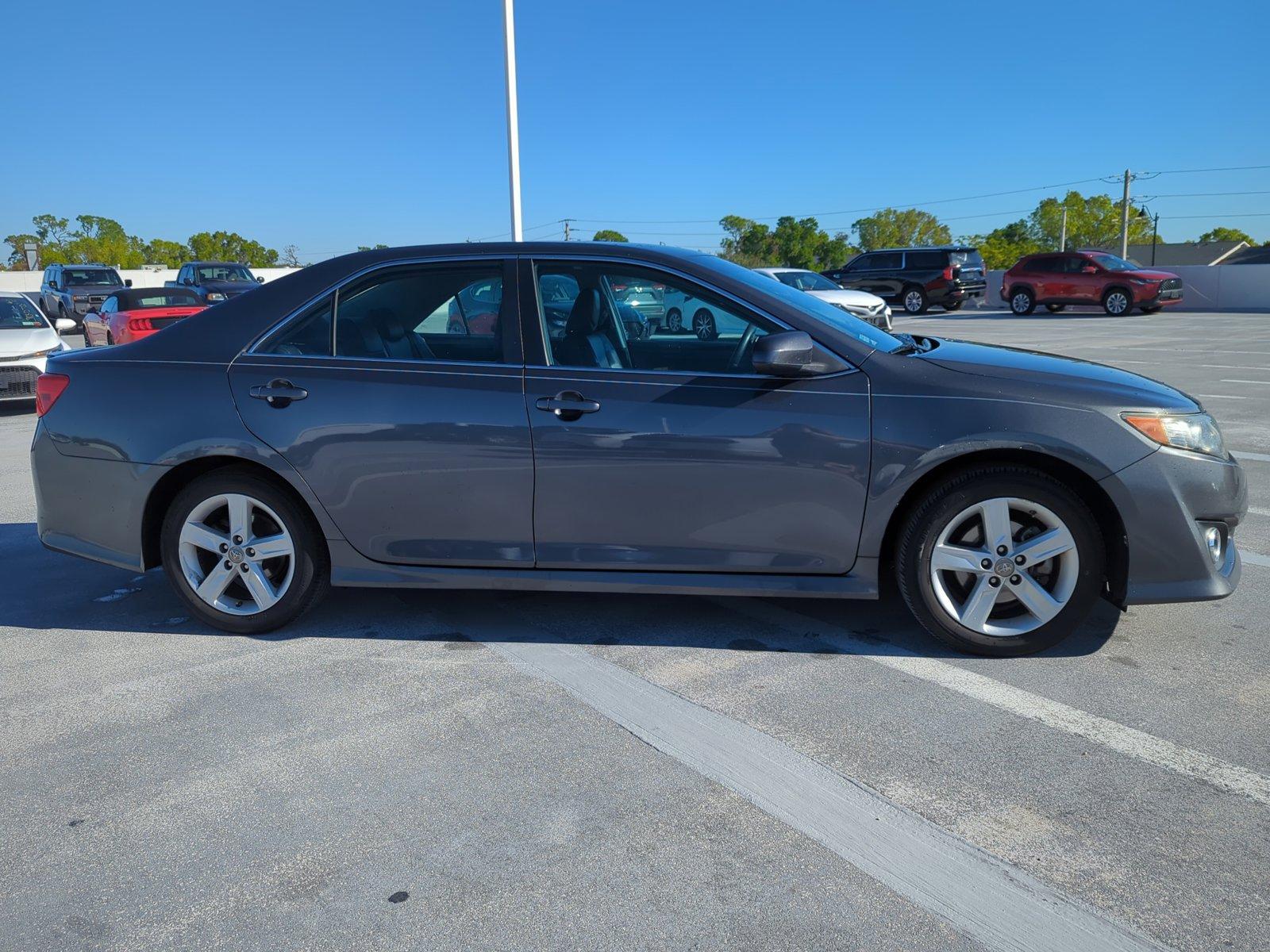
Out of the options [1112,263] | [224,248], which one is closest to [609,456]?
[1112,263]

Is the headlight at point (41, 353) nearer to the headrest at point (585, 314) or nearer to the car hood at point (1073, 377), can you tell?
the headrest at point (585, 314)

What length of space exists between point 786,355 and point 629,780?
1626 millimetres

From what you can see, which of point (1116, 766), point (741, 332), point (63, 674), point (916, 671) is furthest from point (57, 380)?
point (1116, 766)

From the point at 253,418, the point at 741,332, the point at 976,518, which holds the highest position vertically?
the point at 741,332

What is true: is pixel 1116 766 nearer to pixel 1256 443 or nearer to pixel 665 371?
pixel 665 371

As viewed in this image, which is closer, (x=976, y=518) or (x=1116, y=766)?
(x=1116, y=766)

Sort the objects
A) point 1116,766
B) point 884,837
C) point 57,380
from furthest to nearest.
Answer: point 57,380 → point 1116,766 → point 884,837

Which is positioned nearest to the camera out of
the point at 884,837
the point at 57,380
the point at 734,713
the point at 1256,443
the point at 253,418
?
the point at 884,837

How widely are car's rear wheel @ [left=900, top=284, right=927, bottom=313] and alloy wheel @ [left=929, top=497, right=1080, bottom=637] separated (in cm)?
2848

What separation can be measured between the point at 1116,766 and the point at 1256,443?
6.54 metres

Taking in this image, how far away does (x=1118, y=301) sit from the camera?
28031 millimetres

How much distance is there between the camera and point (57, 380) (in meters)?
4.49

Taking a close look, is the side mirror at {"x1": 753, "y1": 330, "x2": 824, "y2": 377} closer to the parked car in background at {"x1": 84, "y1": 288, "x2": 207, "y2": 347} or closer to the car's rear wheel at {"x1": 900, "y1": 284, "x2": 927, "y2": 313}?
the parked car in background at {"x1": 84, "y1": 288, "x2": 207, "y2": 347}

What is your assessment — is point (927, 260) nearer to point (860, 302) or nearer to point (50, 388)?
point (860, 302)
